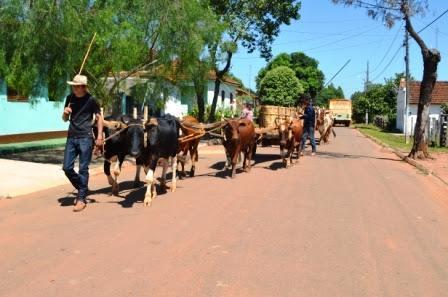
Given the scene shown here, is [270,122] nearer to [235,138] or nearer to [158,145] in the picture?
[235,138]

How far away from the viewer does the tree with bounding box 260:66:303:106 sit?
5628 centimetres

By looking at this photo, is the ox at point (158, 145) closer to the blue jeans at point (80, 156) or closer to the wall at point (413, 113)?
the blue jeans at point (80, 156)

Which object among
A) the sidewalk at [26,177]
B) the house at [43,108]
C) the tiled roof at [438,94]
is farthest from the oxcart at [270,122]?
the tiled roof at [438,94]

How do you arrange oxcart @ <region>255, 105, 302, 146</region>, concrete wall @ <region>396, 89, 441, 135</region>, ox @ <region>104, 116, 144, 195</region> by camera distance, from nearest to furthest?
ox @ <region>104, 116, 144, 195</region>, oxcart @ <region>255, 105, 302, 146</region>, concrete wall @ <region>396, 89, 441, 135</region>

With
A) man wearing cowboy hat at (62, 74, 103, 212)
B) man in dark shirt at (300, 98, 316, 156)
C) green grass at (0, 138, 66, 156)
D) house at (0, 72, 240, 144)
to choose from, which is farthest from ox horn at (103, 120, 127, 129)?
man in dark shirt at (300, 98, 316, 156)

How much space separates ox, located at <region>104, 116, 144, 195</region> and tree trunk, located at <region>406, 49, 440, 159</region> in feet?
41.5

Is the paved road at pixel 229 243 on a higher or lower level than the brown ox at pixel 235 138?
lower

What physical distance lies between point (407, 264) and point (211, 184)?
5967 mm

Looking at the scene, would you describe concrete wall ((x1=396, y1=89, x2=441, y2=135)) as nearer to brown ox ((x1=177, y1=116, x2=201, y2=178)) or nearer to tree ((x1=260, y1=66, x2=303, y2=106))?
tree ((x1=260, y1=66, x2=303, y2=106))

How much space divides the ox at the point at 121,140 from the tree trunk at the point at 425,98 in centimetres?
1265

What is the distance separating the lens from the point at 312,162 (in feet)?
56.7

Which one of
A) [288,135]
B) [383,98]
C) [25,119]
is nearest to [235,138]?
[288,135]

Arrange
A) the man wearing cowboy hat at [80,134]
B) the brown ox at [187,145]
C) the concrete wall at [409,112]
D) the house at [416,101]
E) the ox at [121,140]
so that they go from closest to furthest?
the man wearing cowboy hat at [80,134] → the ox at [121,140] → the brown ox at [187,145] → the concrete wall at [409,112] → the house at [416,101]

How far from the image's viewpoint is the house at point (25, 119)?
19797 mm
